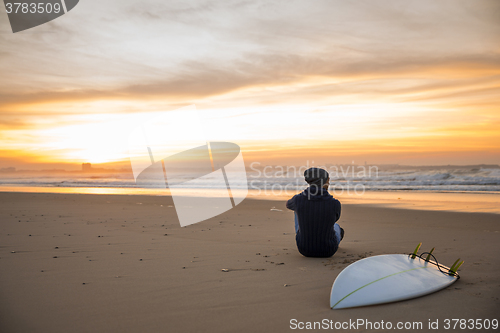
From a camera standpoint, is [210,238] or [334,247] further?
[210,238]

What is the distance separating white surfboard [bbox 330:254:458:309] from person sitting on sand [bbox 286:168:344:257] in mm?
877

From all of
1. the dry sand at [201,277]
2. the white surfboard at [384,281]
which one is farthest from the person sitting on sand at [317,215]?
the white surfboard at [384,281]

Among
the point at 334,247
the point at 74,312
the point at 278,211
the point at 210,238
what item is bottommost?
the point at 278,211

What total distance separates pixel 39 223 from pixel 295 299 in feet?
21.6

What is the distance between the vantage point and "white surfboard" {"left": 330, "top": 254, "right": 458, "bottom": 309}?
8.96 feet

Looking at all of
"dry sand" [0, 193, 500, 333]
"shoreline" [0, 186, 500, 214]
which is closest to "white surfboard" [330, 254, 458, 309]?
"dry sand" [0, 193, 500, 333]

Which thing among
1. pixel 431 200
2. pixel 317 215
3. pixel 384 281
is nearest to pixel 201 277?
pixel 317 215

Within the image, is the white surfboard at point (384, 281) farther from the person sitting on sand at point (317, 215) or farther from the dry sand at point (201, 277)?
the person sitting on sand at point (317, 215)

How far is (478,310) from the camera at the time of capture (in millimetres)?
2615

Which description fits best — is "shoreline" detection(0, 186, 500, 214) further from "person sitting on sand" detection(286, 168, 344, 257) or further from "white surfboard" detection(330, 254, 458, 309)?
"white surfboard" detection(330, 254, 458, 309)

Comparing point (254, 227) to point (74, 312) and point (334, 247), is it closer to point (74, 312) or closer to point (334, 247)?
point (334, 247)

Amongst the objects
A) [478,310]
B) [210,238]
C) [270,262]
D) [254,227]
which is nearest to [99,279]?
[270,262]

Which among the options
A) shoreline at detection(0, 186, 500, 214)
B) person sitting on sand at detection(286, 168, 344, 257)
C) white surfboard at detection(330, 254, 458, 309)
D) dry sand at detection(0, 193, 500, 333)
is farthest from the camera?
shoreline at detection(0, 186, 500, 214)

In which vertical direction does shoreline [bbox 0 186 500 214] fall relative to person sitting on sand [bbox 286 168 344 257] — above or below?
below
